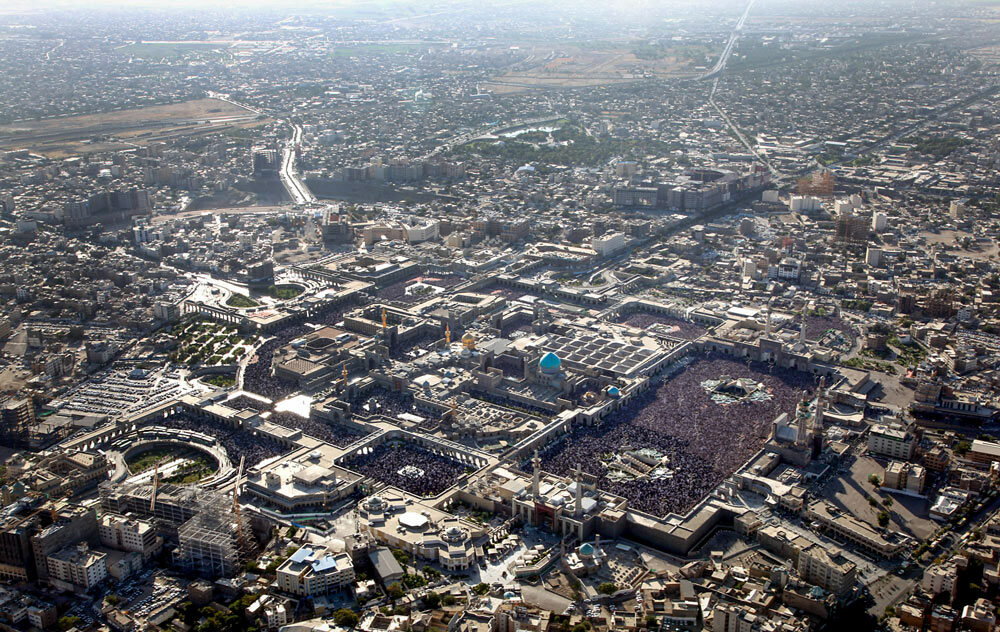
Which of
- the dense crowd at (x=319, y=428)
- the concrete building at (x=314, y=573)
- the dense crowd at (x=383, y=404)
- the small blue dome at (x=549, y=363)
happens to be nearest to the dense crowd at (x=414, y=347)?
the dense crowd at (x=383, y=404)

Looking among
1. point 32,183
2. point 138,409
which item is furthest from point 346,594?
point 32,183

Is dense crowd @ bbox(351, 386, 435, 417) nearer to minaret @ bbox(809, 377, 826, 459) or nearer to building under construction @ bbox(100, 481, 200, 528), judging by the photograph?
building under construction @ bbox(100, 481, 200, 528)

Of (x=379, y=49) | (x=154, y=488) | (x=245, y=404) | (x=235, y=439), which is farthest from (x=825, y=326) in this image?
(x=379, y=49)

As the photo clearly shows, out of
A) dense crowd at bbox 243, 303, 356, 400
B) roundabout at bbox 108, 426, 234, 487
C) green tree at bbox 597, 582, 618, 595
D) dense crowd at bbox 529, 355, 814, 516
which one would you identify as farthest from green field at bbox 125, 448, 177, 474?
green tree at bbox 597, 582, 618, 595

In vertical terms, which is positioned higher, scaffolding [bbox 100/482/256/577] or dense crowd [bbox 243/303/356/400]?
scaffolding [bbox 100/482/256/577]

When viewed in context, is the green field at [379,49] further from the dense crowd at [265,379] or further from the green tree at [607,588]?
the green tree at [607,588]
